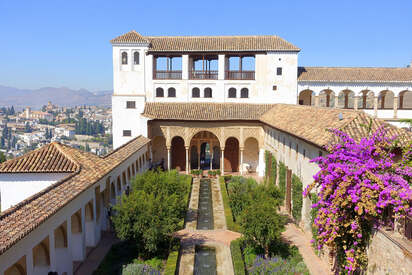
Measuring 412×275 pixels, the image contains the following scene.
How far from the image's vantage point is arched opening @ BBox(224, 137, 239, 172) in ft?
116

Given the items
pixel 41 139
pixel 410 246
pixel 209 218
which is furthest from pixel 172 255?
pixel 41 139

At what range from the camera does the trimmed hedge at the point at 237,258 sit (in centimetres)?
1461

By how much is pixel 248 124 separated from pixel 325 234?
21852 mm

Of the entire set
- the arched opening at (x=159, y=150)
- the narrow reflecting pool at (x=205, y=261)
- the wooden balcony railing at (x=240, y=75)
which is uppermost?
the wooden balcony railing at (x=240, y=75)

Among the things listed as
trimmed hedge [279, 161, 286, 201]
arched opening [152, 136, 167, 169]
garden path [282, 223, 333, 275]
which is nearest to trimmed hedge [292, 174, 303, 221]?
garden path [282, 223, 333, 275]

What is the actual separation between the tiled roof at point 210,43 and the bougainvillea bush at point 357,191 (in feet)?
76.1

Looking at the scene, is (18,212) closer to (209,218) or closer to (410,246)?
(410,246)

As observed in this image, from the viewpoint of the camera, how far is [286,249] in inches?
647

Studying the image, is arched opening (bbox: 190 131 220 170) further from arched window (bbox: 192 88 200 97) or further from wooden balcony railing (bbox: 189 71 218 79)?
wooden balcony railing (bbox: 189 71 218 79)

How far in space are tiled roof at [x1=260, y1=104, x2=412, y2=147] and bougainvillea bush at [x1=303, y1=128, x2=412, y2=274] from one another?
6.25ft

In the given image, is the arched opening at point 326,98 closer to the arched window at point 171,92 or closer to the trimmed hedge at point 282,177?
the arched window at point 171,92

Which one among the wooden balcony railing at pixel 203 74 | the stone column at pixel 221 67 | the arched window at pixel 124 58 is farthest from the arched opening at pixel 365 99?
the arched window at pixel 124 58

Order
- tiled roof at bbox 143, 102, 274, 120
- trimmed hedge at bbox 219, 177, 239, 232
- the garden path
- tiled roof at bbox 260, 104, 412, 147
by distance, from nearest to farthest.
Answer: tiled roof at bbox 260, 104, 412, 147 < the garden path < trimmed hedge at bbox 219, 177, 239, 232 < tiled roof at bbox 143, 102, 274, 120

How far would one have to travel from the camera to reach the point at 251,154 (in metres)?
35.0
